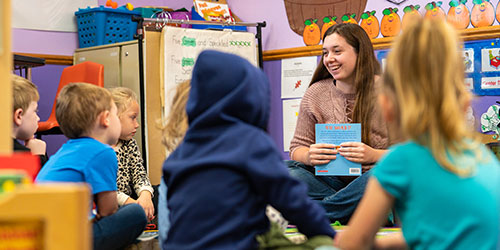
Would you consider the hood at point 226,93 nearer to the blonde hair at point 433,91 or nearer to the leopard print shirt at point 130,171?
the blonde hair at point 433,91

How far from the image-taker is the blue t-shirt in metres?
1.75

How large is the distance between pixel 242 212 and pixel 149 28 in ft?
8.54

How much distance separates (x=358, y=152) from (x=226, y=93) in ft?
3.81

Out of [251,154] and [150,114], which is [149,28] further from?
[251,154]

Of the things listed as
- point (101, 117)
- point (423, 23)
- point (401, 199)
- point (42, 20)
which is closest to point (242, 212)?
point (401, 199)

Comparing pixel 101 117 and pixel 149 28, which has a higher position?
pixel 149 28

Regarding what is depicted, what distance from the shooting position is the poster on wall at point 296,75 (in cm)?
391

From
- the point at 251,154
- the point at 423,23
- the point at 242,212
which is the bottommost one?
the point at 242,212

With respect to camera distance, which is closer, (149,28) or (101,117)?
(101,117)

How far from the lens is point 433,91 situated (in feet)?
3.31

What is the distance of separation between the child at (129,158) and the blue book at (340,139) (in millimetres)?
810

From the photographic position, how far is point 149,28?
3600 mm

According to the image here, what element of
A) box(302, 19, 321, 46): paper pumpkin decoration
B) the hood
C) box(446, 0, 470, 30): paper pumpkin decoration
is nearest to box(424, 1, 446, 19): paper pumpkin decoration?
box(446, 0, 470, 30): paper pumpkin decoration

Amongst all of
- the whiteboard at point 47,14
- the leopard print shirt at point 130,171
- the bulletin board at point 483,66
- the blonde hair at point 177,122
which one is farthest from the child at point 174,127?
the whiteboard at point 47,14
